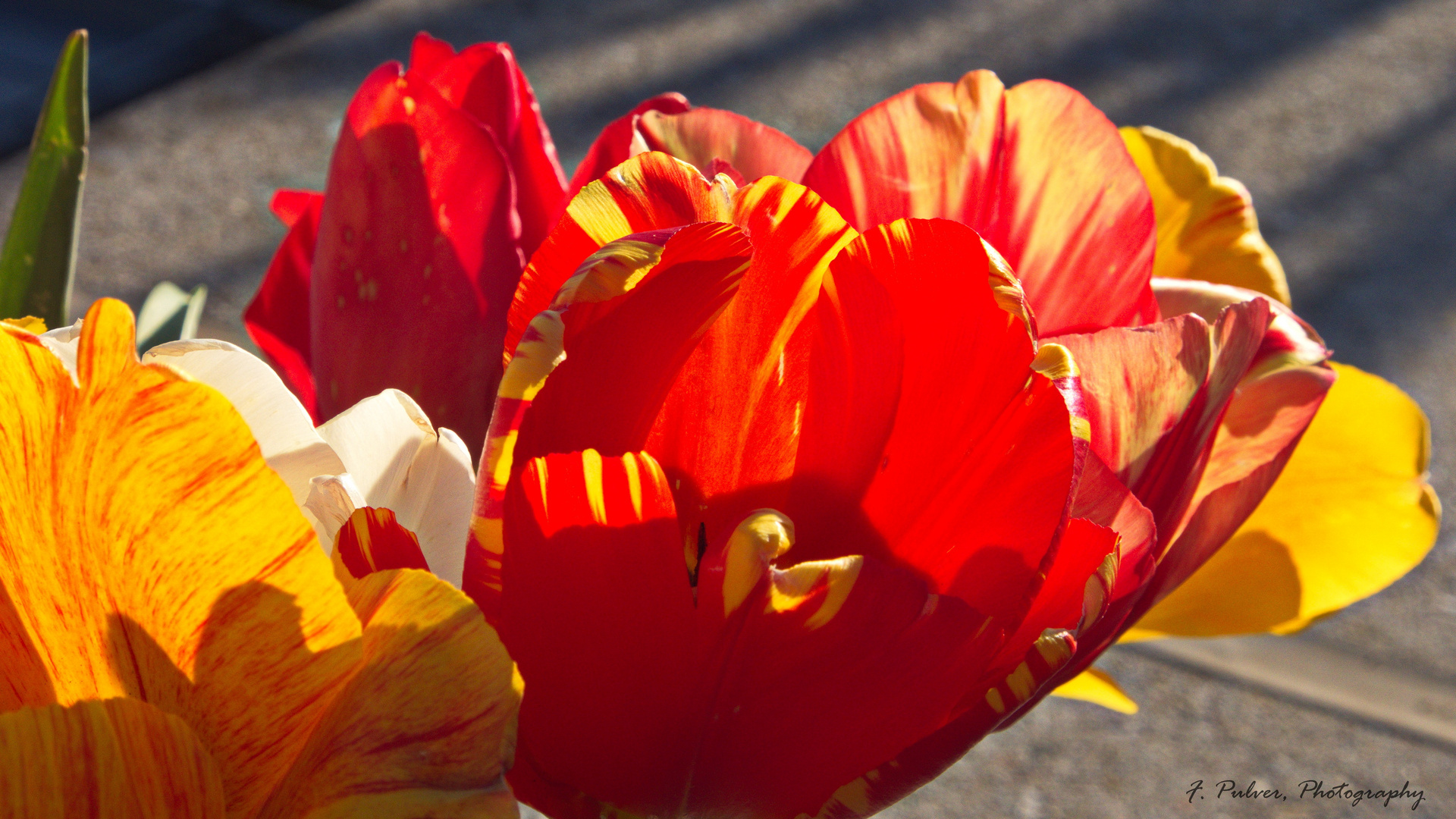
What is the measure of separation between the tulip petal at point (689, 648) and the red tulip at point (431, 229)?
7cm

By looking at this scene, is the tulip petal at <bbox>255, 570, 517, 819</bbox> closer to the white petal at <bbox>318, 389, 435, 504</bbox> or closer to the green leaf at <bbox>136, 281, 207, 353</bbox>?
the white petal at <bbox>318, 389, 435, 504</bbox>

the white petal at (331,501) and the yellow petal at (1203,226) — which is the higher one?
the white petal at (331,501)

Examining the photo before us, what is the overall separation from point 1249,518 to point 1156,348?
0.28 ft

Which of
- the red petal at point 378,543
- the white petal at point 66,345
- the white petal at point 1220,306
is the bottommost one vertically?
the white petal at point 1220,306

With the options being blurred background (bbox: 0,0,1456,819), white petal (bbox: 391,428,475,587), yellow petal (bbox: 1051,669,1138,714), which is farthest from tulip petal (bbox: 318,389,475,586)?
blurred background (bbox: 0,0,1456,819)

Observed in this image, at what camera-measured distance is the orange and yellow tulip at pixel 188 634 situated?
0.44 ft

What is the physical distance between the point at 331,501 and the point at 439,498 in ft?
0.06

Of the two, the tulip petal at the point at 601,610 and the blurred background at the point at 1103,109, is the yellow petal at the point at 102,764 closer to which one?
the tulip petal at the point at 601,610

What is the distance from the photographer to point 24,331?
0.46 feet

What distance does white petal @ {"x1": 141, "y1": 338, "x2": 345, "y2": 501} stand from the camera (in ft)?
0.54

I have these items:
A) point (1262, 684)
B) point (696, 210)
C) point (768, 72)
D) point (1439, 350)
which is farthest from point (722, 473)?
point (768, 72)

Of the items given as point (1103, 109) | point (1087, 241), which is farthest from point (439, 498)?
point (1103, 109)

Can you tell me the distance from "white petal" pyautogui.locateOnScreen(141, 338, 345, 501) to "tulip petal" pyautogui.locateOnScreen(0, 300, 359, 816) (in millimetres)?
25

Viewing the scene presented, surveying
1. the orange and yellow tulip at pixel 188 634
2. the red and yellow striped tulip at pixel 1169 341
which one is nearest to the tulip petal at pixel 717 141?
the red and yellow striped tulip at pixel 1169 341
